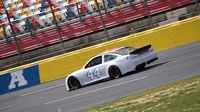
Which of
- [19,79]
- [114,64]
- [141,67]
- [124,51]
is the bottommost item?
[19,79]

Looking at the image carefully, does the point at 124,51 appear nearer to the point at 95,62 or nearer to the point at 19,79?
the point at 95,62

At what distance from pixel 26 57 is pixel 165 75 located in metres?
15.6

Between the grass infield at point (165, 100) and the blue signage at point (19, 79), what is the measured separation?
13.8 meters

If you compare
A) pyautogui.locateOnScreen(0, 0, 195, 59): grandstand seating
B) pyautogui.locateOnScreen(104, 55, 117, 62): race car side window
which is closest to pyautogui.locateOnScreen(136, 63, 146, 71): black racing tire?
pyautogui.locateOnScreen(104, 55, 117, 62): race car side window

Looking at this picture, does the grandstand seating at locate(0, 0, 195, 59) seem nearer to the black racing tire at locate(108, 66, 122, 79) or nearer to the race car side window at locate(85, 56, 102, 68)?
the race car side window at locate(85, 56, 102, 68)

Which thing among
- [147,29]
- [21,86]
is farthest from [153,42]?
[21,86]

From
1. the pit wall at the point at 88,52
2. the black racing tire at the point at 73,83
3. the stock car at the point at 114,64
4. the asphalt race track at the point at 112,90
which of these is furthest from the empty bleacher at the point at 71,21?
the stock car at the point at 114,64

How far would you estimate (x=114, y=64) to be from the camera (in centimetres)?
1845

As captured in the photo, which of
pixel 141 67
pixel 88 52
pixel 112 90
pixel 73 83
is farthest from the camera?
pixel 88 52

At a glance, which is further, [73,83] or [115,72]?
[73,83]

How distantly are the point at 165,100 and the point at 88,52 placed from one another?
48.9ft

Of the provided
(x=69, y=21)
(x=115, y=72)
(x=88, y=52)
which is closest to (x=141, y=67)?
(x=115, y=72)

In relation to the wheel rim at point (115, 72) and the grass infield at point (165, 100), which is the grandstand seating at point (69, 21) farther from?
the grass infield at point (165, 100)

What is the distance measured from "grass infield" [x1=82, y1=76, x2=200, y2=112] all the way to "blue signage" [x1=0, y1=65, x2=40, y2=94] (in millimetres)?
13848
